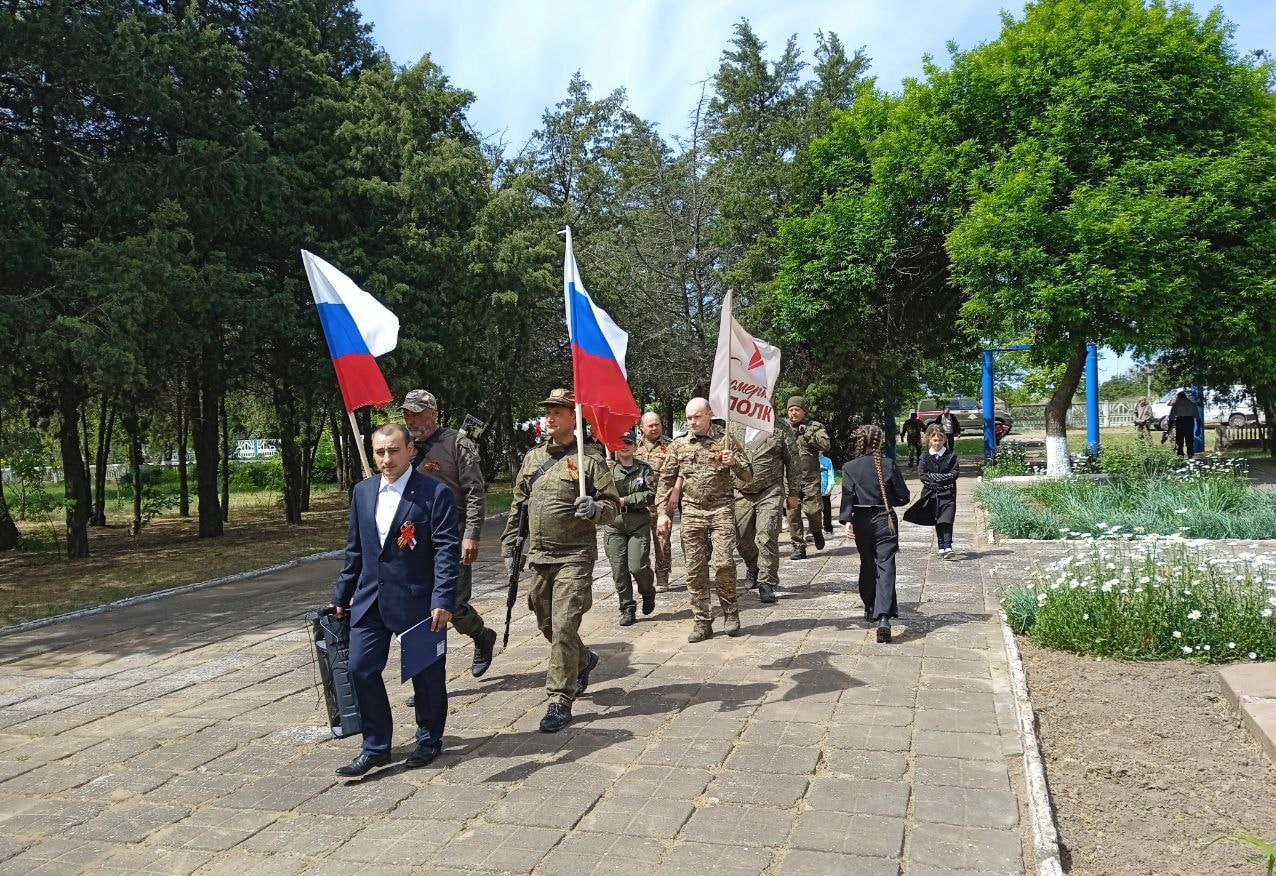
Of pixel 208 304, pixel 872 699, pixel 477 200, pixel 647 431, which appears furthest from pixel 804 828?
pixel 477 200

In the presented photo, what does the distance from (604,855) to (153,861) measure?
195 centimetres

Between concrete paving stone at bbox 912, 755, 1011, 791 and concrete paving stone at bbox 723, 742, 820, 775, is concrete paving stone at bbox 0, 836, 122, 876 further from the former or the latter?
concrete paving stone at bbox 912, 755, 1011, 791

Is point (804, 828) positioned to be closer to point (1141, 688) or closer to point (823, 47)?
point (1141, 688)

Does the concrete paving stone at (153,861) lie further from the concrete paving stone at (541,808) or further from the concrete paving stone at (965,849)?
the concrete paving stone at (965,849)

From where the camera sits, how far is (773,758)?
16.4 ft

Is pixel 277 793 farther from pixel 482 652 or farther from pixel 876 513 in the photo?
pixel 876 513

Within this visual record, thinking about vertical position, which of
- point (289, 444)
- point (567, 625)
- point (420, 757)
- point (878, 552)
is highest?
point (289, 444)

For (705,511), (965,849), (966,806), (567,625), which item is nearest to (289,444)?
(705,511)

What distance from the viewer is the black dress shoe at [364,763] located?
4938mm

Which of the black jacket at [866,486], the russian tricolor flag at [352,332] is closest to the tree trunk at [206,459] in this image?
the russian tricolor flag at [352,332]

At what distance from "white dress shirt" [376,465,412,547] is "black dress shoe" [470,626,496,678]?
1.91m

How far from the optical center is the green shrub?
6.41 meters

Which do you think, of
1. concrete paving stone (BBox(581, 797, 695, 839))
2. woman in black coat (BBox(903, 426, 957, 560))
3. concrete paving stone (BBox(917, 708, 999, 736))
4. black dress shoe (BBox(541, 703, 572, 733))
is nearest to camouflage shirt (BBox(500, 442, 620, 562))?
black dress shoe (BBox(541, 703, 572, 733))

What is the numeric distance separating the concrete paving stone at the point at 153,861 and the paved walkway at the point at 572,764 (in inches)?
0.5
